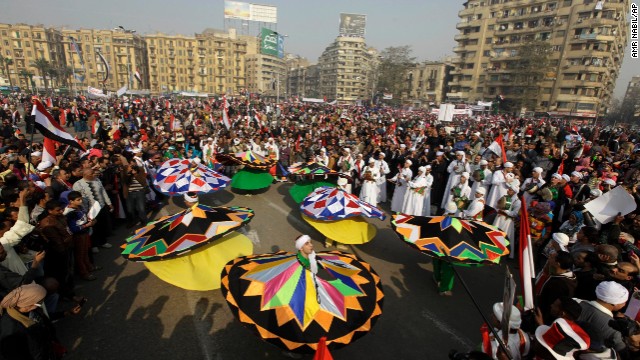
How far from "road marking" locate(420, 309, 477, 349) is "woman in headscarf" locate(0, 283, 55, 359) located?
16.5 ft

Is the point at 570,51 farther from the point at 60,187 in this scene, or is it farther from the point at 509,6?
the point at 60,187

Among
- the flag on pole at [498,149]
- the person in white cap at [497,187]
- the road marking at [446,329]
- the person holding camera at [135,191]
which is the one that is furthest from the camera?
the flag on pole at [498,149]

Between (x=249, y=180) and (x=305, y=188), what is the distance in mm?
2486

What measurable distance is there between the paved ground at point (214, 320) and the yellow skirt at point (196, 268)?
11.5 inches

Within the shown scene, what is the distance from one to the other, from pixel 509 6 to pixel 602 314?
252 feet

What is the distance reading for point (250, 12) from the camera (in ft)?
245

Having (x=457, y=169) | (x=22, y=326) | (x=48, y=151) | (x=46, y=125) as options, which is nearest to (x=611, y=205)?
(x=457, y=169)

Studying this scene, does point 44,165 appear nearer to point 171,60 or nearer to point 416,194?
Result: point 416,194

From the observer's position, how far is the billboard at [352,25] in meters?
117

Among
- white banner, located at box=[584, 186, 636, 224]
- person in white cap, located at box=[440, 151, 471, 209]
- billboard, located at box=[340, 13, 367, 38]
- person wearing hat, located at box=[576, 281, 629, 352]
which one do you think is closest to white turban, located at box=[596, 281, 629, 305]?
person wearing hat, located at box=[576, 281, 629, 352]

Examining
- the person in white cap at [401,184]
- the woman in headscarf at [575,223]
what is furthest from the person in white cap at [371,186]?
the woman in headscarf at [575,223]

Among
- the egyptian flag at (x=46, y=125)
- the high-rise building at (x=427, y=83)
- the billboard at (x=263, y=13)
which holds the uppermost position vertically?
the billboard at (x=263, y=13)

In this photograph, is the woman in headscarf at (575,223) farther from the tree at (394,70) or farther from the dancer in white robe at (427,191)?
the tree at (394,70)

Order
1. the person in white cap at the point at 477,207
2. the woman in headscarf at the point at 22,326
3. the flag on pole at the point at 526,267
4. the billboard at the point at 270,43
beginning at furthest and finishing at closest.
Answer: the billboard at the point at 270,43 < the person in white cap at the point at 477,207 < the flag on pole at the point at 526,267 < the woman in headscarf at the point at 22,326
